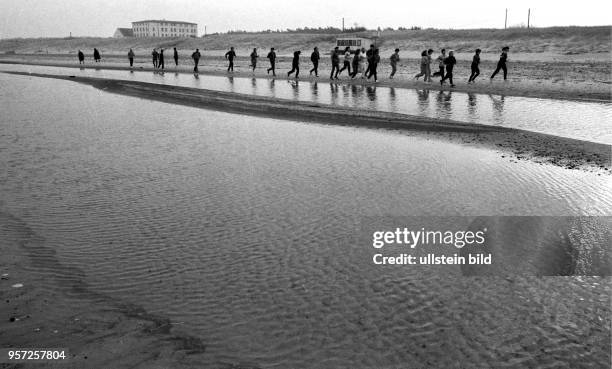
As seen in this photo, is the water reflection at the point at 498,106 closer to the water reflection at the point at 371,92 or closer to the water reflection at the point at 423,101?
the water reflection at the point at 423,101

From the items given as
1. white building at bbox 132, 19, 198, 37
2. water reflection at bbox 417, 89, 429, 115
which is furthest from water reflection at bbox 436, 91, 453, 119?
white building at bbox 132, 19, 198, 37

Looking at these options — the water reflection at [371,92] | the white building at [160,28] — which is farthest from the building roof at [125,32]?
the water reflection at [371,92]

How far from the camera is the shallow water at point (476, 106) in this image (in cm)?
1238

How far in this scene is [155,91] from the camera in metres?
21.0

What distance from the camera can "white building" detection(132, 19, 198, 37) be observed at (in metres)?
165

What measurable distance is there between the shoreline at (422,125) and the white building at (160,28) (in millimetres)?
157227

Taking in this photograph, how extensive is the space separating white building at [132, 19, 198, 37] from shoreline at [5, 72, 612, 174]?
15723cm

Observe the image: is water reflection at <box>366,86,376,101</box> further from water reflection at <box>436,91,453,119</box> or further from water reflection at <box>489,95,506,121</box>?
water reflection at <box>489,95,506,121</box>

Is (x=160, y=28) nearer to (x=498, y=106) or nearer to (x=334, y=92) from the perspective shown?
(x=334, y=92)

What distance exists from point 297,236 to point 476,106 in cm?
1246

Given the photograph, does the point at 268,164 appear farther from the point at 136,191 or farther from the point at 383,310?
the point at 383,310

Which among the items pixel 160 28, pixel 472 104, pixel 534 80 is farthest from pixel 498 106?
pixel 160 28

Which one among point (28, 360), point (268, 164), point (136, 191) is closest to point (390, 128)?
point (268, 164)

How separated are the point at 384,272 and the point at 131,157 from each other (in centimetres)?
604
